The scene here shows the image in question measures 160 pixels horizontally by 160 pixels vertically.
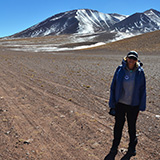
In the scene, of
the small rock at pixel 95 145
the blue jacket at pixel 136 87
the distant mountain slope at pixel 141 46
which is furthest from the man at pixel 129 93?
the distant mountain slope at pixel 141 46

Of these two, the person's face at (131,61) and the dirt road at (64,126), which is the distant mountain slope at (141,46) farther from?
the person's face at (131,61)

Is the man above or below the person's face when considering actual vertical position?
below

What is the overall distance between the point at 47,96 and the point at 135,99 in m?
4.96

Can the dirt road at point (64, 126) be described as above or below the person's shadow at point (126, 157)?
above

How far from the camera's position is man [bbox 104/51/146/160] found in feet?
12.1

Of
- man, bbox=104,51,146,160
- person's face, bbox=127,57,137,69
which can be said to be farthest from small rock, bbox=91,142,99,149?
person's face, bbox=127,57,137,69

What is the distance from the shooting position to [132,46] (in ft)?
155

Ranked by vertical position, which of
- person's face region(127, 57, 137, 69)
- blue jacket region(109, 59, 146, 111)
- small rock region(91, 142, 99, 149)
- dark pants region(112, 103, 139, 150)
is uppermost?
person's face region(127, 57, 137, 69)

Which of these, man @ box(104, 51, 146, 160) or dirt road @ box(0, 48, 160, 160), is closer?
man @ box(104, 51, 146, 160)

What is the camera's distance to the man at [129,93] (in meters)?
3.70

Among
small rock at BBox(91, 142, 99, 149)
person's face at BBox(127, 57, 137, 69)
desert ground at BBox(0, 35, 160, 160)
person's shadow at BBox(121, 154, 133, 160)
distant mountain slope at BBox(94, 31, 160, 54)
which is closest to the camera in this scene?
person's face at BBox(127, 57, 137, 69)

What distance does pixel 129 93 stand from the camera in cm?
384

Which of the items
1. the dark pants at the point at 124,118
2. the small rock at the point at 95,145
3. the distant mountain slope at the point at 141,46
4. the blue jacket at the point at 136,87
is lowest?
the small rock at the point at 95,145

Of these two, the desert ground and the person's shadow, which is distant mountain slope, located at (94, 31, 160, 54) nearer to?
the desert ground
